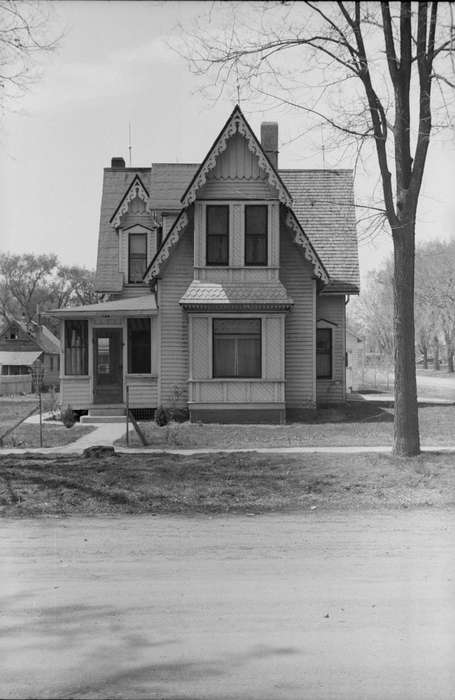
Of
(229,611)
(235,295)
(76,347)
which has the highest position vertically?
(235,295)

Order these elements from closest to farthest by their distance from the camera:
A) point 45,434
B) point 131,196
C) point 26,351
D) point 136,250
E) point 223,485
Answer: point 223,485, point 45,434, point 131,196, point 136,250, point 26,351

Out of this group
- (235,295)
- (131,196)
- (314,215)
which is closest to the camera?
(235,295)

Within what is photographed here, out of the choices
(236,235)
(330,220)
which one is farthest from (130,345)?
(330,220)

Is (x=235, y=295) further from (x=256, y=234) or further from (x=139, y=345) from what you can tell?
(x=139, y=345)

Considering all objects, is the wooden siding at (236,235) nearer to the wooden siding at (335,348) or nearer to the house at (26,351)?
the wooden siding at (335,348)

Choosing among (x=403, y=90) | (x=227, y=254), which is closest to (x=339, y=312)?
(x=227, y=254)

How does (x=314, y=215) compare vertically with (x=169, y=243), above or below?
above

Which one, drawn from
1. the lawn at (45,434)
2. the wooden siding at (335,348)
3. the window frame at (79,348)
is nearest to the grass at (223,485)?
the lawn at (45,434)

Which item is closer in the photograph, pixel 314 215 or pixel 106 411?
pixel 106 411

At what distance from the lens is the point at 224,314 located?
72.2 feet

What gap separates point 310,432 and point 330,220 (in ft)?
33.2

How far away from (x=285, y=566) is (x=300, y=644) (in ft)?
5.82

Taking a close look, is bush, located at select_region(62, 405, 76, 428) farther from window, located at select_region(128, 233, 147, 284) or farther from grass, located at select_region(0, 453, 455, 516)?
Result: grass, located at select_region(0, 453, 455, 516)

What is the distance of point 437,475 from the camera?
11406 millimetres
